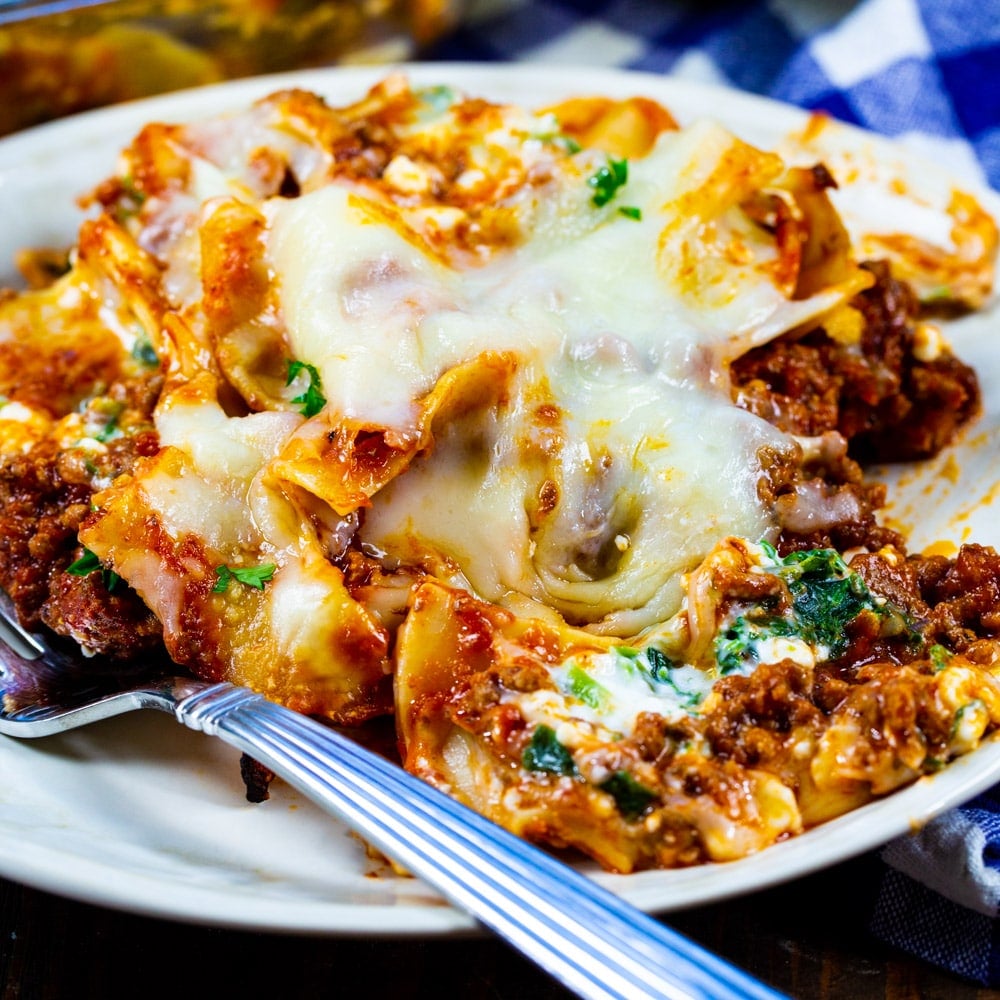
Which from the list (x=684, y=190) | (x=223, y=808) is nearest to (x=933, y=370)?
(x=684, y=190)

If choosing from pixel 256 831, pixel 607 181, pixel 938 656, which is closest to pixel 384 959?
pixel 256 831

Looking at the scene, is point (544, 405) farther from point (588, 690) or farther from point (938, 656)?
point (938, 656)

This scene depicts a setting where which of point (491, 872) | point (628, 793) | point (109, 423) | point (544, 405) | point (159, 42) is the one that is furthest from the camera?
point (159, 42)

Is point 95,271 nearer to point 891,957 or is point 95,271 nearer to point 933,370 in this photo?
point 933,370

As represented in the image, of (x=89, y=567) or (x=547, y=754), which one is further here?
(x=89, y=567)

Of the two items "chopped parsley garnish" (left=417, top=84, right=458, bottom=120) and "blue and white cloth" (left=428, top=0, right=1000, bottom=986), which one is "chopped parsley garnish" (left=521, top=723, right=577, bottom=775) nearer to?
"chopped parsley garnish" (left=417, top=84, right=458, bottom=120)
